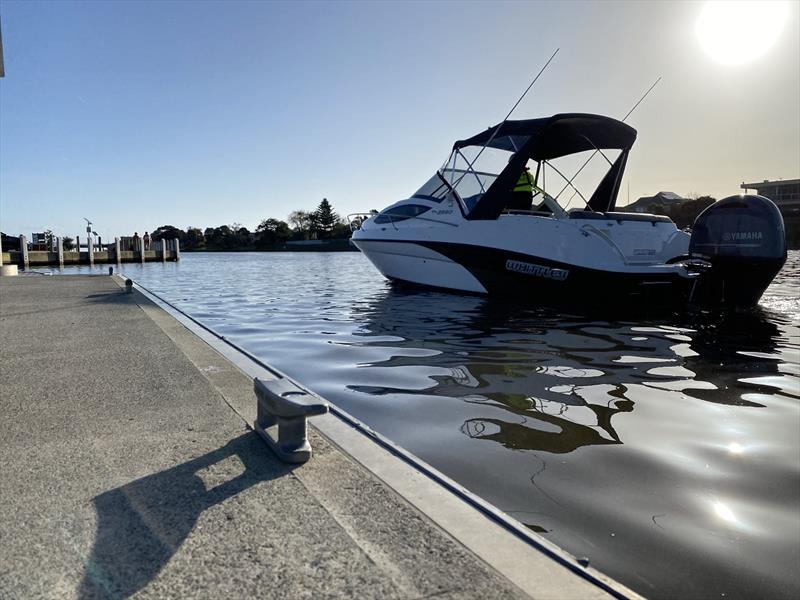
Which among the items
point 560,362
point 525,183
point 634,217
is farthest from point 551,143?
point 560,362

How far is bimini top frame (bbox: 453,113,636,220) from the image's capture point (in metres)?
11.9

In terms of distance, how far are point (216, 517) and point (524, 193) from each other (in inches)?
481

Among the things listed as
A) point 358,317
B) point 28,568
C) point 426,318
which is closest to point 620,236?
point 426,318

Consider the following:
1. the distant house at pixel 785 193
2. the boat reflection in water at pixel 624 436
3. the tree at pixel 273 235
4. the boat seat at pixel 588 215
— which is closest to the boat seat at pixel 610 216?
the boat seat at pixel 588 215

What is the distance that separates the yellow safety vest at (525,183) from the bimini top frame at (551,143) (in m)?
0.63

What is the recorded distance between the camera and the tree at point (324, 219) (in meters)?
122

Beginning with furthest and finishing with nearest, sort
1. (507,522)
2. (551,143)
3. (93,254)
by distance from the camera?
(93,254), (551,143), (507,522)

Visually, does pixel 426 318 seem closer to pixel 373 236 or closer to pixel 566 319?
pixel 566 319

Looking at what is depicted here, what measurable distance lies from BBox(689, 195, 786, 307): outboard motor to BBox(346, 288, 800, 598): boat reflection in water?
2224 millimetres

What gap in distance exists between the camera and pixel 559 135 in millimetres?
12766

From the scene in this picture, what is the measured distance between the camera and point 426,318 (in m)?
10.0

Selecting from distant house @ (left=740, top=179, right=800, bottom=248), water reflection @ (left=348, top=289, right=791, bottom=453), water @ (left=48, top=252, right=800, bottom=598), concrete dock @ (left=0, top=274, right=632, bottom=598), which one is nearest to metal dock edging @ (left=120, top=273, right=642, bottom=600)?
concrete dock @ (left=0, top=274, right=632, bottom=598)

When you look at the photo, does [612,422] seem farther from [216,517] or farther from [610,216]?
[610,216]

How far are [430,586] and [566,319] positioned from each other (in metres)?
8.44
